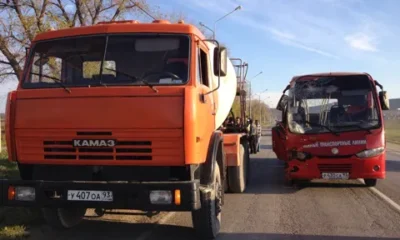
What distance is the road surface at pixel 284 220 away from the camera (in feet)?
21.5

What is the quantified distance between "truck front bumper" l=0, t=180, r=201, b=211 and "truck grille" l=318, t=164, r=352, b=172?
5208mm

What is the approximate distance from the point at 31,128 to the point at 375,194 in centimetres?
722

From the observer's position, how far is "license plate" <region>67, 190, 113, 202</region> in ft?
18.0

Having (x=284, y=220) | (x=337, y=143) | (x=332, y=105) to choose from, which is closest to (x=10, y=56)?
(x=332, y=105)

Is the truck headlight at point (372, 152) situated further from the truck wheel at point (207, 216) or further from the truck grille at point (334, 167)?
the truck wheel at point (207, 216)

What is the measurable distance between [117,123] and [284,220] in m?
3.38

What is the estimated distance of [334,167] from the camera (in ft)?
32.8

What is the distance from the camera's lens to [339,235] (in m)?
6.53

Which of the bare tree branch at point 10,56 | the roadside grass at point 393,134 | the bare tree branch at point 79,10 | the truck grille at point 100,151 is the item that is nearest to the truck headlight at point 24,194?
the truck grille at point 100,151

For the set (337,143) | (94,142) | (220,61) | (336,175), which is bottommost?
(336,175)

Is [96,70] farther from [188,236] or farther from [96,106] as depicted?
[188,236]

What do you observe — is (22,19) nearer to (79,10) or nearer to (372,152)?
(79,10)

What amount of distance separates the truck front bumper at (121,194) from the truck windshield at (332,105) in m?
5.48

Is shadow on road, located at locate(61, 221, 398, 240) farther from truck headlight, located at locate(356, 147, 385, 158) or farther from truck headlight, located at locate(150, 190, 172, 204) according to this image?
truck headlight, located at locate(356, 147, 385, 158)
